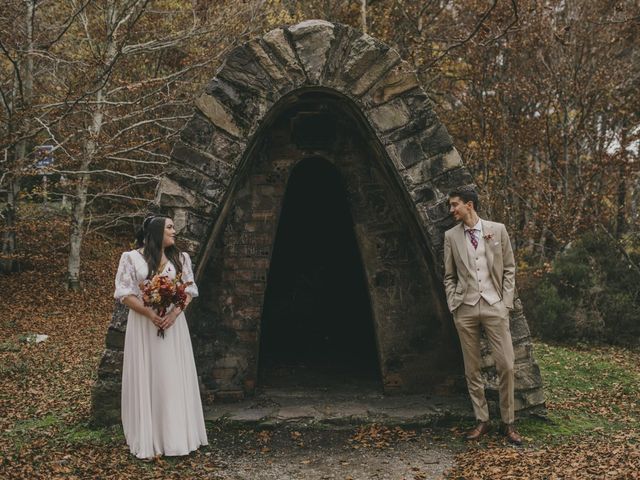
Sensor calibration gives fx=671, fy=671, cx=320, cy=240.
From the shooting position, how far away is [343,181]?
6.61 metres

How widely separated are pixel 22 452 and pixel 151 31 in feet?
36.5

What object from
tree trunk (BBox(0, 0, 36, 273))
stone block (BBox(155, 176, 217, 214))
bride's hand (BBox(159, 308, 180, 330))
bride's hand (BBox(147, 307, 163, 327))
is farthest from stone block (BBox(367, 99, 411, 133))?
tree trunk (BBox(0, 0, 36, 273))

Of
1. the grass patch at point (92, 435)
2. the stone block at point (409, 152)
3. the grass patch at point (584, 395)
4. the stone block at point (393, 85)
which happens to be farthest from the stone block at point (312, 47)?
the grass patch at point (584, 395)

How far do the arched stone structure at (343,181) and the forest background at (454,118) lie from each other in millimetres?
5335

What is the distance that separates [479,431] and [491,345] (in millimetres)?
729

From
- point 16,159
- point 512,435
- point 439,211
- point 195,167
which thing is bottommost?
point 512,435

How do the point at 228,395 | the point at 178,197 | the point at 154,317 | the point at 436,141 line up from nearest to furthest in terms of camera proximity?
the point at 154,317, the point at 178,197, the point at 436,141, the point at 228,395

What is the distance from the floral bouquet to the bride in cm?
6

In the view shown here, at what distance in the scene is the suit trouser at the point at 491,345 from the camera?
5.17 meters

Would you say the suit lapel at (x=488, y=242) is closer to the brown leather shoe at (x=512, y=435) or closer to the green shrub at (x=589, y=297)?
the brown leather shoe at (x=512, y=435)

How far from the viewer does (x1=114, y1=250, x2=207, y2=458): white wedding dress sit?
16.4 feet

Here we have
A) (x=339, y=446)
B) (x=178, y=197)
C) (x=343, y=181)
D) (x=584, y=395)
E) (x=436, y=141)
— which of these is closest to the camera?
(x=339, y=446)

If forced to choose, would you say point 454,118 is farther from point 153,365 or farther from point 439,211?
point 153,365

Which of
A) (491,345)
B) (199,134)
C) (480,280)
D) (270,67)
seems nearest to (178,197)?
(199,134)
